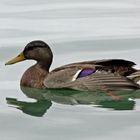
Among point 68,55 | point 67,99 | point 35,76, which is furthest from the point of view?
point 68,55

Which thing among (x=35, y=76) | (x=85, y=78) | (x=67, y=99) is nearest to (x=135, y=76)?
(x=85, y=78)

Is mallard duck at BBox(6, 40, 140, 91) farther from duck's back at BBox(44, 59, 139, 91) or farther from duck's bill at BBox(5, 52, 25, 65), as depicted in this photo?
duck's bill at BBox(5, 52, 25, 65)

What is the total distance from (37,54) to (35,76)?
0.36 m

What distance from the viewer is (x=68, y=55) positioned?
12094mm

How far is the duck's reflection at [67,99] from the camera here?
30.8ft

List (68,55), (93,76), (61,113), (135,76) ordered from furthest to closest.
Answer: (68,55) < (93,76) < (135,76) < (61,113)

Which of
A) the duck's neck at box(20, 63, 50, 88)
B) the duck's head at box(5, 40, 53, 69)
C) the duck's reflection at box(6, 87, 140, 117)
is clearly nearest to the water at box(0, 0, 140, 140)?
the duck's reflection at box(6, 87, 140, 117)

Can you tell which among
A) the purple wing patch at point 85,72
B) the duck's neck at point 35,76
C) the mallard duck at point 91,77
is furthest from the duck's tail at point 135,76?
the duck's neck at point 35,76

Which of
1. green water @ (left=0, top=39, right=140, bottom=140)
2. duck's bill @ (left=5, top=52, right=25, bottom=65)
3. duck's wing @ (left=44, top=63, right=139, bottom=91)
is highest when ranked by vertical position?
duck's bill @ (left=5, top=52, right=25, bottom=65)

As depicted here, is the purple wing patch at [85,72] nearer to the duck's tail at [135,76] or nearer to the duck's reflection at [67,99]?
the duck's reflection at [67,99]

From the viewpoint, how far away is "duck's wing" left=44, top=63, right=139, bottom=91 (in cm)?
1025

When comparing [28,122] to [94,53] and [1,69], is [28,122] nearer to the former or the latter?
[1,69]

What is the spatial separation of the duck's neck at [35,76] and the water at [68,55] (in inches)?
6.7

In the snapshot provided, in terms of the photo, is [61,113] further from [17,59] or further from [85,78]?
[17,59]
